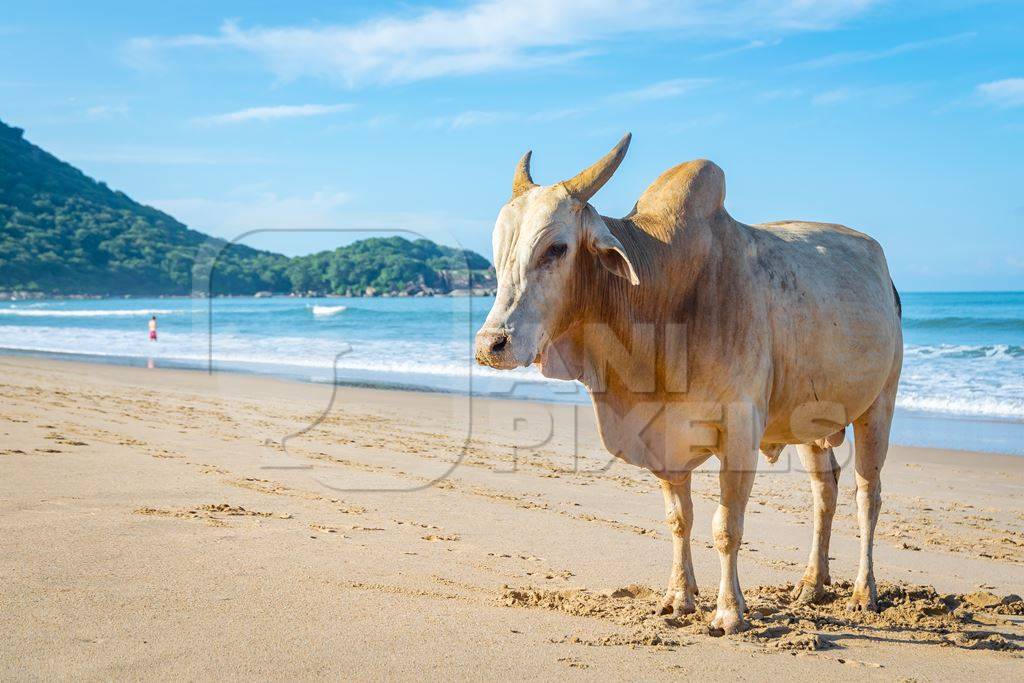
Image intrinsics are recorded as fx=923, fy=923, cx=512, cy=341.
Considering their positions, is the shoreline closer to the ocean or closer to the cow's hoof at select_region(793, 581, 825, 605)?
the ocean

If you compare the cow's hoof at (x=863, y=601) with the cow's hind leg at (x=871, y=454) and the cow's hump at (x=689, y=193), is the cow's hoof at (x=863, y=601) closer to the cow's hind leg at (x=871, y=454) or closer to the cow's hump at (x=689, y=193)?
the cow's hind leg at (x=871, y=454)

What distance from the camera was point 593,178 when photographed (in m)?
3.90

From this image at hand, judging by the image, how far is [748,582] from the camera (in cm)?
533

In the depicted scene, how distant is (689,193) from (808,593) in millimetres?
2348

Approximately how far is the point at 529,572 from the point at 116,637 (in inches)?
88.8

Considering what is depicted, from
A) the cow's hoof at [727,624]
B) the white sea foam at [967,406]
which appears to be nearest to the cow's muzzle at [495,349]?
the cow's hoof at [727,624]

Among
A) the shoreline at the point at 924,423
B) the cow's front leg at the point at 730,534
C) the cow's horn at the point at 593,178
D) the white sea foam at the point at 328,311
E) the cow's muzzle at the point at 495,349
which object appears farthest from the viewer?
the white sea foam at the point at 328,311

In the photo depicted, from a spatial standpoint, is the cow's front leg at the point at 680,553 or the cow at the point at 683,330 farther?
the cow's front leg at the point at 680,553

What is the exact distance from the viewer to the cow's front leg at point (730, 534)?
422 cm

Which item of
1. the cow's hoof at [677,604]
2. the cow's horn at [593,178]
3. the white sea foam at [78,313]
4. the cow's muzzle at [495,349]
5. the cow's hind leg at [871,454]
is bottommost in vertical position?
the cow's hoof at [677,604]

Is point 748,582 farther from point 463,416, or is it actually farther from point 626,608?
point 463,416

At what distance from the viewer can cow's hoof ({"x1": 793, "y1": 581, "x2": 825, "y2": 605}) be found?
16.6 ft

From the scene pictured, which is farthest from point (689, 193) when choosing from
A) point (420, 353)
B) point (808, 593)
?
point (420, 353)

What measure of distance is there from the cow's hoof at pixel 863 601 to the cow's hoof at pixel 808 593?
0.52ft
